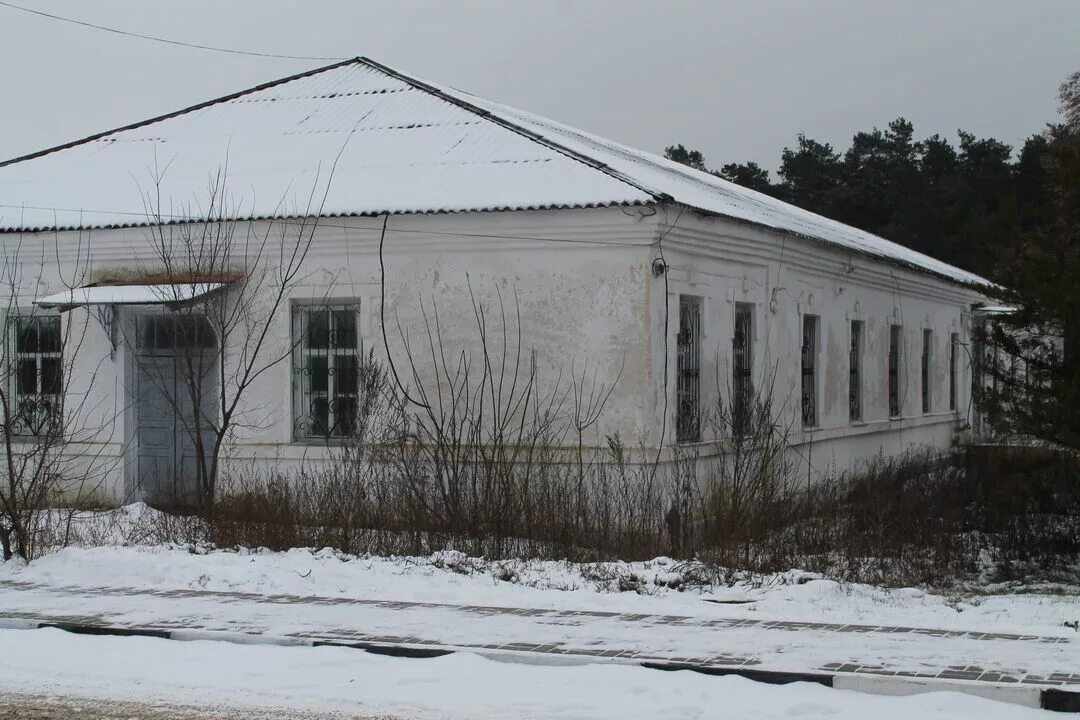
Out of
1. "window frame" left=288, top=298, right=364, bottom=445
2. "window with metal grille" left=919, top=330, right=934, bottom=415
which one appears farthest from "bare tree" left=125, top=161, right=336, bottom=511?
"window with metal grille" left=919, top=330, right=934, bottom=415

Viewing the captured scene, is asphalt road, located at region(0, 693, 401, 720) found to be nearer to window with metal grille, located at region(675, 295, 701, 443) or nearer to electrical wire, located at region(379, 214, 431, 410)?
electrical wire, located at region(379, 214, 431, 410)

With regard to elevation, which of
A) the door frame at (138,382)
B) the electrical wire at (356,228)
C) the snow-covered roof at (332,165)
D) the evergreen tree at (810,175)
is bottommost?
the door frame at (138,382)

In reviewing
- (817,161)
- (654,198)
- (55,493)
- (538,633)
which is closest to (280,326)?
(55,493)

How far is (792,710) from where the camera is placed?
7148 millimetres

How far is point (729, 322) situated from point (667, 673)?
9306 mm

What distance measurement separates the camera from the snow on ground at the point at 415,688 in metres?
7.18

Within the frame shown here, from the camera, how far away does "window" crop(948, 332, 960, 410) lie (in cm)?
2967

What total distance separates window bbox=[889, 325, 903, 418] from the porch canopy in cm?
1380

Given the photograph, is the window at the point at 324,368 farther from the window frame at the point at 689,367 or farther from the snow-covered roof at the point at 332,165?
the window frame at the point at 689,367

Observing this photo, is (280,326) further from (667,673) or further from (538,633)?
(667,673)

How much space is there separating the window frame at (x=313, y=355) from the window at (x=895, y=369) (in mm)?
12617

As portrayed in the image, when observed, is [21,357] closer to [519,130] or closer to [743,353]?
[519,130]

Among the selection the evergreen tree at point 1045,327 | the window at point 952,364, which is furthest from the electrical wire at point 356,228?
the window at point 952,364

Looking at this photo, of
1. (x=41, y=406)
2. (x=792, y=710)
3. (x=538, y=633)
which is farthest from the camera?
(x=41, y=406)
